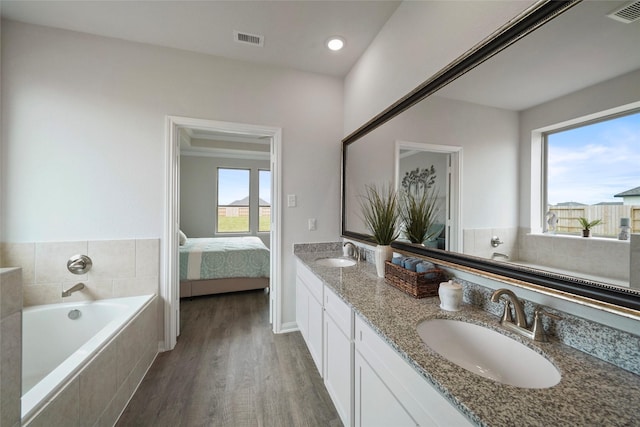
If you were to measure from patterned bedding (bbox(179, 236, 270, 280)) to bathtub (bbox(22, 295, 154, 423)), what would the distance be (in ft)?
3.93

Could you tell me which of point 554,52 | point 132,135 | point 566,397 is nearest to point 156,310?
point 132,135

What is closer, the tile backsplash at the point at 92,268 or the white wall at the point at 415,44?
the white wall at the point at 415,44

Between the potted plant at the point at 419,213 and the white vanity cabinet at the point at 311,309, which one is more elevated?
the potted plant at the point at 419,213

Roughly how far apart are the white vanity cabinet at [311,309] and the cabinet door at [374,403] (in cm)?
56

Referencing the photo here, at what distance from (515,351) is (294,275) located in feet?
6.43

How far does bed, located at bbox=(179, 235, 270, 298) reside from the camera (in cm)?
331

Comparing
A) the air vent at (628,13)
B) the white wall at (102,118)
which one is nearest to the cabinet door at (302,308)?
the white wall at (102,118)

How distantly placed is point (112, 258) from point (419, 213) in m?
2.56

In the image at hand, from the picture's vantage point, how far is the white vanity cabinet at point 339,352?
1.29 meters

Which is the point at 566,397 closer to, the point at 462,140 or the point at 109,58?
the point at 462,140

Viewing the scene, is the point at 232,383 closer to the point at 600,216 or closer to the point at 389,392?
the point at 389,392

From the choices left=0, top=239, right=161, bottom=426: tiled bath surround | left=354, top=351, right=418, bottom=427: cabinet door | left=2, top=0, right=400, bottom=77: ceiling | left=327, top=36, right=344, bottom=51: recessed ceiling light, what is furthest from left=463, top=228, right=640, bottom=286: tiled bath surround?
left=0, top=239, right=161, bottom=426: tiled bath surround

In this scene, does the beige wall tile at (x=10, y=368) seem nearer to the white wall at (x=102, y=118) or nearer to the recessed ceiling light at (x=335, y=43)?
the white wall at (x=102, y=118)

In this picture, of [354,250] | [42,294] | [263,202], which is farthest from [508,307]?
[263,202]
